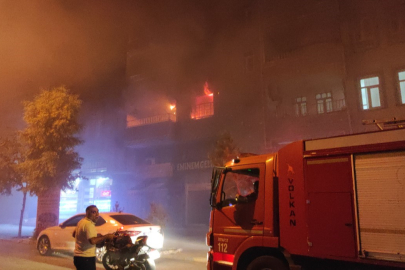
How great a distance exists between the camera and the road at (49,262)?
833cm

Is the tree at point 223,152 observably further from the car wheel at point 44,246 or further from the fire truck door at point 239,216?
the fire truck door at point 239,216

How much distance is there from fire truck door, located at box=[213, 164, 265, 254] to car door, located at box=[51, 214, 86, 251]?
18.0 feet

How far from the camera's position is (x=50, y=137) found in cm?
1418

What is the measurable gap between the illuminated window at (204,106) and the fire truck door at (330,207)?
53.9ft

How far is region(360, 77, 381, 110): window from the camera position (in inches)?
590

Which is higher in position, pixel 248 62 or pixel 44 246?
pixel 248 62

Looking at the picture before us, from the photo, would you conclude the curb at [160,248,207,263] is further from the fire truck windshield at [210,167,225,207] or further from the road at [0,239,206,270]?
the fire truck windshield at [210,167,225,207]


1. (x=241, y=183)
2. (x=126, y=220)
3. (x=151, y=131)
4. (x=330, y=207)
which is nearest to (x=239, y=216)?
(x=330, y=207)

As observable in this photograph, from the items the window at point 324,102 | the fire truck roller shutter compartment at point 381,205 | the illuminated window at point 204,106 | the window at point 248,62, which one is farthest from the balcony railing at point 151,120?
the fire truck roller shutter compartment at point 381,205

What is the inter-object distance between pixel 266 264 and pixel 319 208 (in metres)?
1.20

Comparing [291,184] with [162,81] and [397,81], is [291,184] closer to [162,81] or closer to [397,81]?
[397,81]

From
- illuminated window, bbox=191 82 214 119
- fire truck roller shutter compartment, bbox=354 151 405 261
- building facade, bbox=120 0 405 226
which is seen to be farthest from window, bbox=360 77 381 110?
fire truck roller shutter compartment, bbox=354 151 405 261

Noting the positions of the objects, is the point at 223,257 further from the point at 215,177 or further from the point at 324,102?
the point at 324,102

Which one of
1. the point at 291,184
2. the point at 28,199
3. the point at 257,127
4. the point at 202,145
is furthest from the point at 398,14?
the point at 28,199
